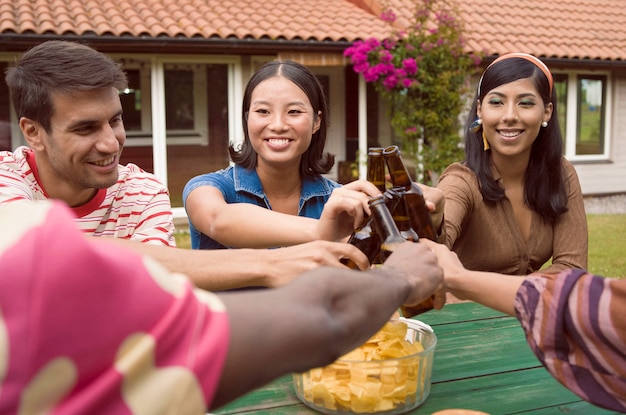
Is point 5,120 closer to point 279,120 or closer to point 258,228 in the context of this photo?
point 279,120

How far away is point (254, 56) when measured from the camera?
10984mm

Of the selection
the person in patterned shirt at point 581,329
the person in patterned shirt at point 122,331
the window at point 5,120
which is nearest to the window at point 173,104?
the window at point 5,120

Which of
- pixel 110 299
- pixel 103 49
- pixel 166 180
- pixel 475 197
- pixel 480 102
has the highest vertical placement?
pixel 103 49

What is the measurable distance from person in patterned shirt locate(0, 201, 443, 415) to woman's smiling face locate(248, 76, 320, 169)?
6.55 feet

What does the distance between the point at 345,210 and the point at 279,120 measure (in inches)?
37.9

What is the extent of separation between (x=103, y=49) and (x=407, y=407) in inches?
373

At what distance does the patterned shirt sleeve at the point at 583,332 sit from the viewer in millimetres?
1322

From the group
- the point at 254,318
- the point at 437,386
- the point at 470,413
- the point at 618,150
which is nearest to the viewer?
the point at 254,318

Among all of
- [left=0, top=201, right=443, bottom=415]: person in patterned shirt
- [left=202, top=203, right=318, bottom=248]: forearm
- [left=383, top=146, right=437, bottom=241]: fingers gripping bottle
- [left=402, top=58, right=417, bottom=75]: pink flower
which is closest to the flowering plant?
[left=402, top=58, right=417, bottom=75]: pink flower

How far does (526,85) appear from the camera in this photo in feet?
10.6

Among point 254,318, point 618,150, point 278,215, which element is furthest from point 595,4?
point 254,318

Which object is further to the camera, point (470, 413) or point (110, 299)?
point (470, 413)

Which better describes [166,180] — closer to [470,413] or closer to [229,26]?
[229,26]

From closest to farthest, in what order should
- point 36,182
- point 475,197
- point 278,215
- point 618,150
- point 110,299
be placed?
point 110,299, point 278,215, point 36,182, point 475,197, point 618,150
